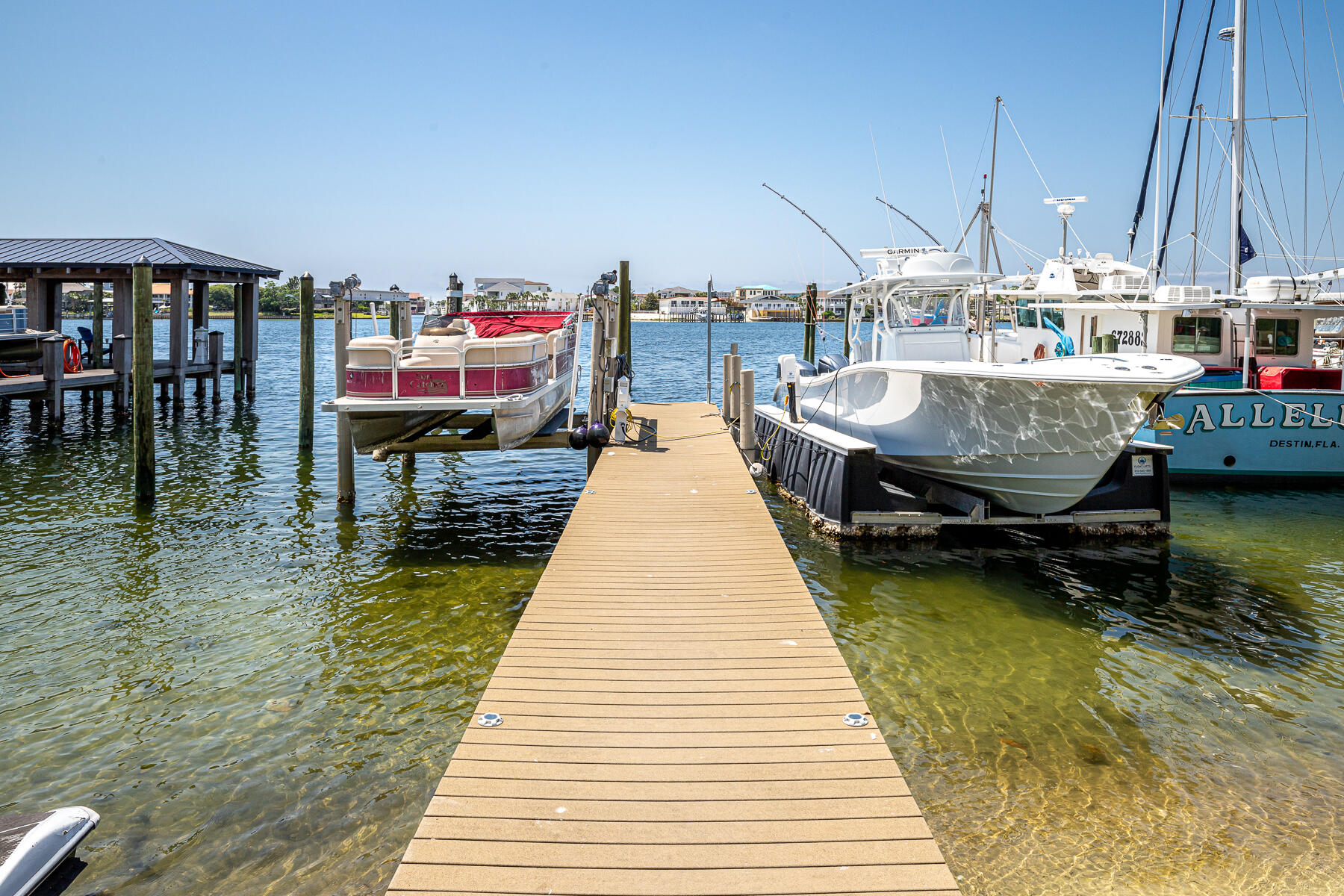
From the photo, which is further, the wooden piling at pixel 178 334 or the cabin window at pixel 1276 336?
the wooden piling at pixel 178 334

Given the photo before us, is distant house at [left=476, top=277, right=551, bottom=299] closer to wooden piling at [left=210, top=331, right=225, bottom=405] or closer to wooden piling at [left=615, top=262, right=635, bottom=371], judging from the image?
wooden piling at [left=615, top=262, right=635, bottom=371]

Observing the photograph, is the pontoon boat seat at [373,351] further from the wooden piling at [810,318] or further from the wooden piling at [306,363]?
the wooden piling at [810,318]

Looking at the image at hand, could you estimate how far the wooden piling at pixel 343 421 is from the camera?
12281 mm

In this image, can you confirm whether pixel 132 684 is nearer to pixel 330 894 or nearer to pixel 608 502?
pixel 330 894

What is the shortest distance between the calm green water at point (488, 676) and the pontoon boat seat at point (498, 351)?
2347 millimetres

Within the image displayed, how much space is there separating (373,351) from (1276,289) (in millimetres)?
15809

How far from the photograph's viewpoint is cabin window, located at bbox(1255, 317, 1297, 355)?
54.1ft

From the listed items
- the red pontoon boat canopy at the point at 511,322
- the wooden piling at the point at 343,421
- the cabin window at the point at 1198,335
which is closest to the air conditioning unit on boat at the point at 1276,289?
the cabin window at the point at 1198,335

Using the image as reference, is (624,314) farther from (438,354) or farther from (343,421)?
(438,354)

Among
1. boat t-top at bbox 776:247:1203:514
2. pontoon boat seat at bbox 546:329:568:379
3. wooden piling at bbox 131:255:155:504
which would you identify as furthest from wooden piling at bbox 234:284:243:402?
boat t-top at bbox 776:247:1203:514

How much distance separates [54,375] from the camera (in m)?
18.8

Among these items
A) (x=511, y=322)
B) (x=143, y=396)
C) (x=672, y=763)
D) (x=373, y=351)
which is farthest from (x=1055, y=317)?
(x=672, y=763)

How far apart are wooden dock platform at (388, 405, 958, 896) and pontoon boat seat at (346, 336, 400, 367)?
183 inches

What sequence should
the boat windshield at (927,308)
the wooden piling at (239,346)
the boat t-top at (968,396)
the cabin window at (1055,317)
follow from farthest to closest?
the wooden piling at (239,346) < the cabin window at (1055,317) < the boat windshield at (927,308) < the boat t-top at (968,396)
